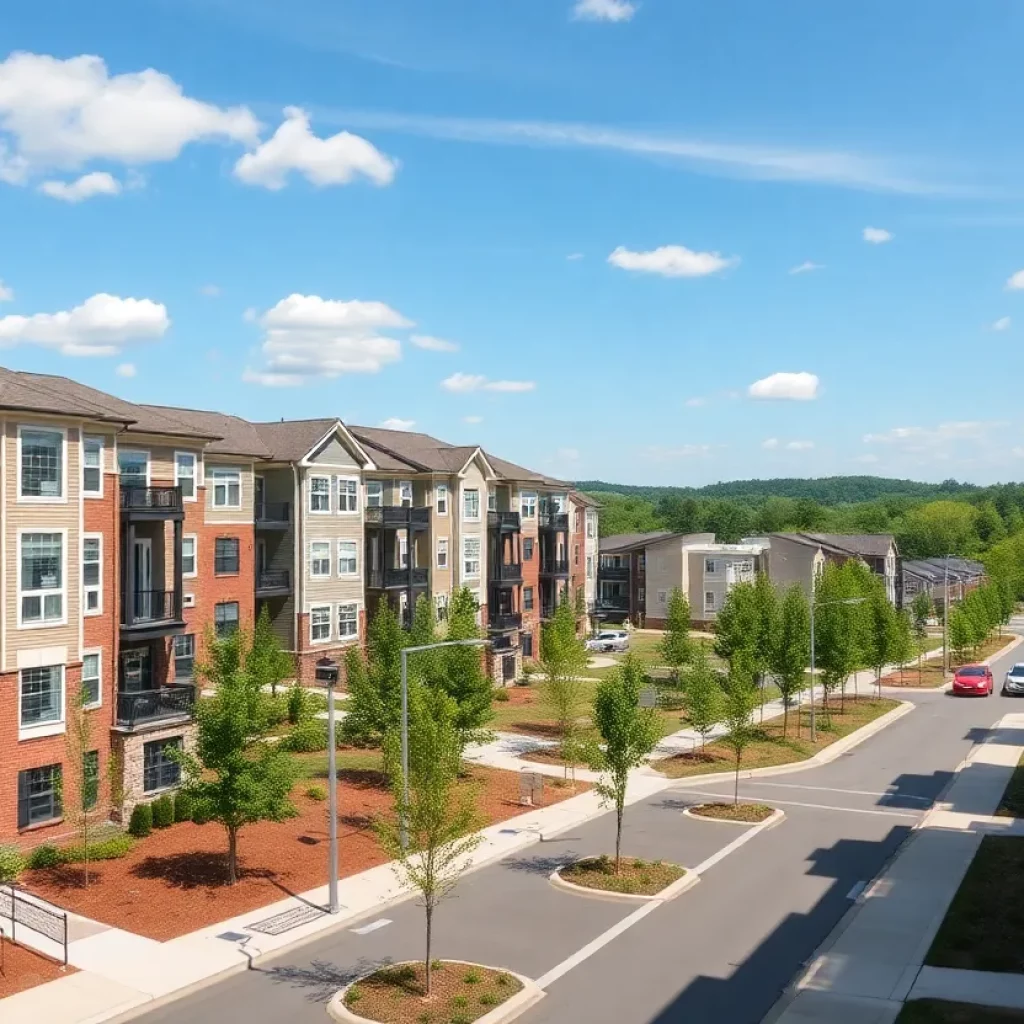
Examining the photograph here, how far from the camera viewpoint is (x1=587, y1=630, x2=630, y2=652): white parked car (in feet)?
235

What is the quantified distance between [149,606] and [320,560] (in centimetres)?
1494

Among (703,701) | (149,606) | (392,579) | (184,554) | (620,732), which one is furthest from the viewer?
(392,579)

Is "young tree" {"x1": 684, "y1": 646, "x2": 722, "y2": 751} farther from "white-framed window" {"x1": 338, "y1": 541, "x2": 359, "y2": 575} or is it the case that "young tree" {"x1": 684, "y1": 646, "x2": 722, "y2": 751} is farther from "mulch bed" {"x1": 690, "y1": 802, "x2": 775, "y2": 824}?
"white-framed window" {"x1": 338, "y1": 541, "x2": 359, "y2": 575}

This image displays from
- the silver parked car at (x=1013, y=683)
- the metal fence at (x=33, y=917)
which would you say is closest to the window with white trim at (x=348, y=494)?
the metal fence at (x=33, y=917)

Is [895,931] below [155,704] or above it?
below

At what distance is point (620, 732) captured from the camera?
25125 mm

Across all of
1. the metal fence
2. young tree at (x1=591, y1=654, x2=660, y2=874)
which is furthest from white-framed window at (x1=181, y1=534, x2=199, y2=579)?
young tree at (x1=591, y1=654, x2=660, y2=874)

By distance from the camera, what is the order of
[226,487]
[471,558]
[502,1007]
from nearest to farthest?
[502,1007], [226,487], [471,558]

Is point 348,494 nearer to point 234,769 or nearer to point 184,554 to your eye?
point 184,554

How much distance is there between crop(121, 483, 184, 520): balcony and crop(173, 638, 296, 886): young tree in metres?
8.81

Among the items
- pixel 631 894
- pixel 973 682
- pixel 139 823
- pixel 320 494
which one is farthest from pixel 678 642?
pixel 139 823

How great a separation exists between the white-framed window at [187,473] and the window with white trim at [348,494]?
1154cm

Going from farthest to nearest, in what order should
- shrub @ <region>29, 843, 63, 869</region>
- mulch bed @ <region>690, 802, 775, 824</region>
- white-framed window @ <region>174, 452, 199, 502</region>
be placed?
white-framed window @ <region>174, 452, 199, 502</region>
mulch bed @ <region>690, 802, 775, 824</region>
shrub @ <region>29, 843, 63, 869</region>

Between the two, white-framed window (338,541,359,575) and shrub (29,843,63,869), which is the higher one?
white-framed window (338,541,359,575)
